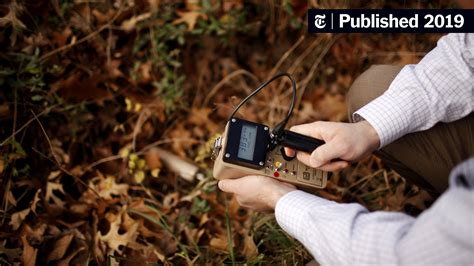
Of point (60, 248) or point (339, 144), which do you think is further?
point (60, 248)

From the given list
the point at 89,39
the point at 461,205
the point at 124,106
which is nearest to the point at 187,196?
the point at 124,106

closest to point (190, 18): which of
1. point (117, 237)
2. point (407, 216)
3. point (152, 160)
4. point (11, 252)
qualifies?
point (152, 160)

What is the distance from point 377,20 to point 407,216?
1.64 metres

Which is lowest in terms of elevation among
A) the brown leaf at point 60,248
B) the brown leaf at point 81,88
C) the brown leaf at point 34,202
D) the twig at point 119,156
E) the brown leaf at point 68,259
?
the brown leaf at point 68,259

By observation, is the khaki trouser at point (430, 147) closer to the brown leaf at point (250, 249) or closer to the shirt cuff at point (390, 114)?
the shirt cuff at point (390, 114)

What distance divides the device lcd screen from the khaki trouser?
0.53 m

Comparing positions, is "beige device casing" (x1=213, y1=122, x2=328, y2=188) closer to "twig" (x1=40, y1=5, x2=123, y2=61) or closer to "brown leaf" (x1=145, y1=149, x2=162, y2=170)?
"brown leaf" (x1=145, y1=149, x2=162, y2=170)

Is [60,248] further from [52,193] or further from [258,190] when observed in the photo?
[258,190]

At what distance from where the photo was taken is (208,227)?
230cm

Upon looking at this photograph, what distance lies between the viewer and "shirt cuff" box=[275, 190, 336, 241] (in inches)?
55.3

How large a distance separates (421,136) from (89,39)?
1959 millimetres

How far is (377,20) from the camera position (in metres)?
2.58

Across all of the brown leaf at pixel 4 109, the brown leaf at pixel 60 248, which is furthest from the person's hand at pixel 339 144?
the brown leaf at pixel 4 109

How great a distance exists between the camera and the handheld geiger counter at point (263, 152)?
1602 millimetres
